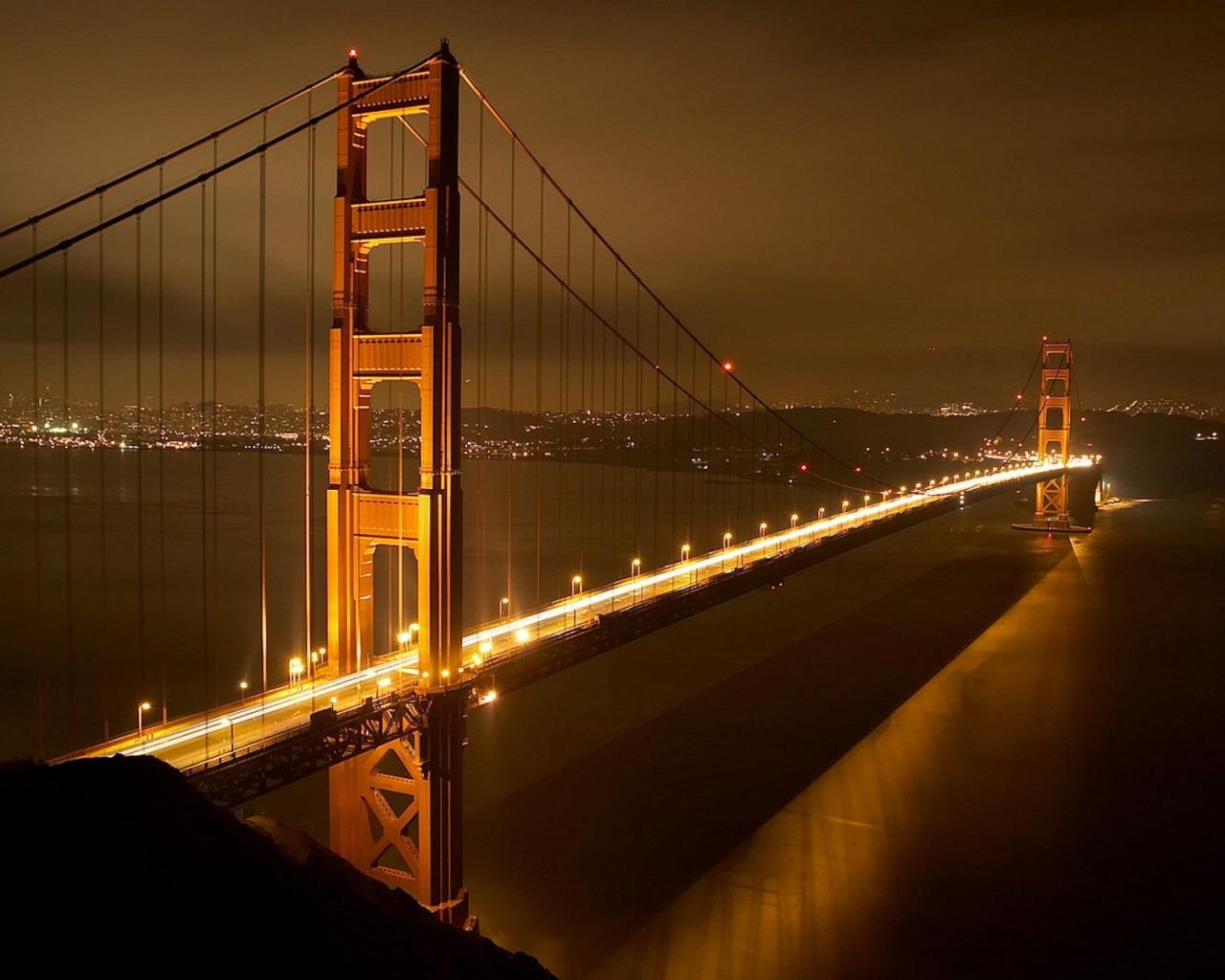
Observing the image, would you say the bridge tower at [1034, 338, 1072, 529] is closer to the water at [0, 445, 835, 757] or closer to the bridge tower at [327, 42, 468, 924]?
the water at [0, 445, 835, 757]

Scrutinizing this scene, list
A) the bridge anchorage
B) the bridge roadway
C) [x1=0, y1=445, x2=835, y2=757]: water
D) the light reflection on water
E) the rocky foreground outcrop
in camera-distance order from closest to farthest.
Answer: the rocky foreground outcrop < the bridge roadway < the light reflection on water < [x1=0, y1=445, x2=835, y2=757]: water < the bridge anchorage

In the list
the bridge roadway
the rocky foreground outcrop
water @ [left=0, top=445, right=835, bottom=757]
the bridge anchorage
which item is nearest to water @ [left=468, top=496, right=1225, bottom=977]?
the bridge roadway

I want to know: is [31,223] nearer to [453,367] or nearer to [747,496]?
[453,367]

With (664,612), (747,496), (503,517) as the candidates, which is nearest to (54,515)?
(503,517)

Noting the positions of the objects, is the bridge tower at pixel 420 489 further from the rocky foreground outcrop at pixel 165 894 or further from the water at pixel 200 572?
the rocky foreground outcrop at pixel 165 894

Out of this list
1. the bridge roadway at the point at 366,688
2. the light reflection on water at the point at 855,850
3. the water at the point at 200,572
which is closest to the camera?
Answer: the bridge roadway at the point at 366,688

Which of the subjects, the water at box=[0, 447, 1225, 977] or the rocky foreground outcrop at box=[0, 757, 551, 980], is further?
the water at box=[0, 447, 1225, 977]

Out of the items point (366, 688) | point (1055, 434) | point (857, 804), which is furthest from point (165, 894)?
point (1055, 434)

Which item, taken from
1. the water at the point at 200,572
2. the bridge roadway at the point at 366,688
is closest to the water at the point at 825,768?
the water at the point at 200,572
